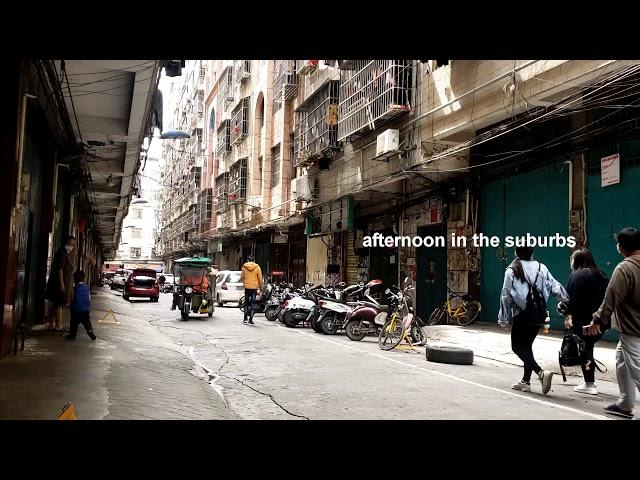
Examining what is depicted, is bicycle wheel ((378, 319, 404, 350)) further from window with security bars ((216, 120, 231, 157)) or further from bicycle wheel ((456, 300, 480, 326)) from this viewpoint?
window with security bars ((216, 120, 231, 157))

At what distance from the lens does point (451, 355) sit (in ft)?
33.8

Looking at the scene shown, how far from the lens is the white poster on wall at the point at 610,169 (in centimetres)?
1084

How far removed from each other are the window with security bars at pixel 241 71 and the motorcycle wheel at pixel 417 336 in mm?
24558

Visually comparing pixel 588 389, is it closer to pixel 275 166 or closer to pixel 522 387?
pixel 522 387

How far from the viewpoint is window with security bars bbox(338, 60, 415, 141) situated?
54.5ft

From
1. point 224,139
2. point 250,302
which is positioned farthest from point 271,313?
point 224,139

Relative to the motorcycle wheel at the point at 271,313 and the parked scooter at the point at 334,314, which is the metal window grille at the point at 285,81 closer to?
the motorcycle wheel at the point at 271,313

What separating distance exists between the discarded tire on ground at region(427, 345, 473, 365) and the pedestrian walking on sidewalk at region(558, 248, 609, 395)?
2.66 metres

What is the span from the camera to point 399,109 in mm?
16422

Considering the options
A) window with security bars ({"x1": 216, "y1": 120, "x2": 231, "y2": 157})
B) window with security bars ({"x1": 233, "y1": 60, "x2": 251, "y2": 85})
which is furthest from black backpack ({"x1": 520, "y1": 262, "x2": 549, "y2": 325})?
window with security bars ({"x1": 216, "y1": 120, "x2": 231, "y2": 157})

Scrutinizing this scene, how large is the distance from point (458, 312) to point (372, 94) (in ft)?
23.0

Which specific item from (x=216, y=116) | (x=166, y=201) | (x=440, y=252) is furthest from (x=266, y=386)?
(x=166, y=201)
